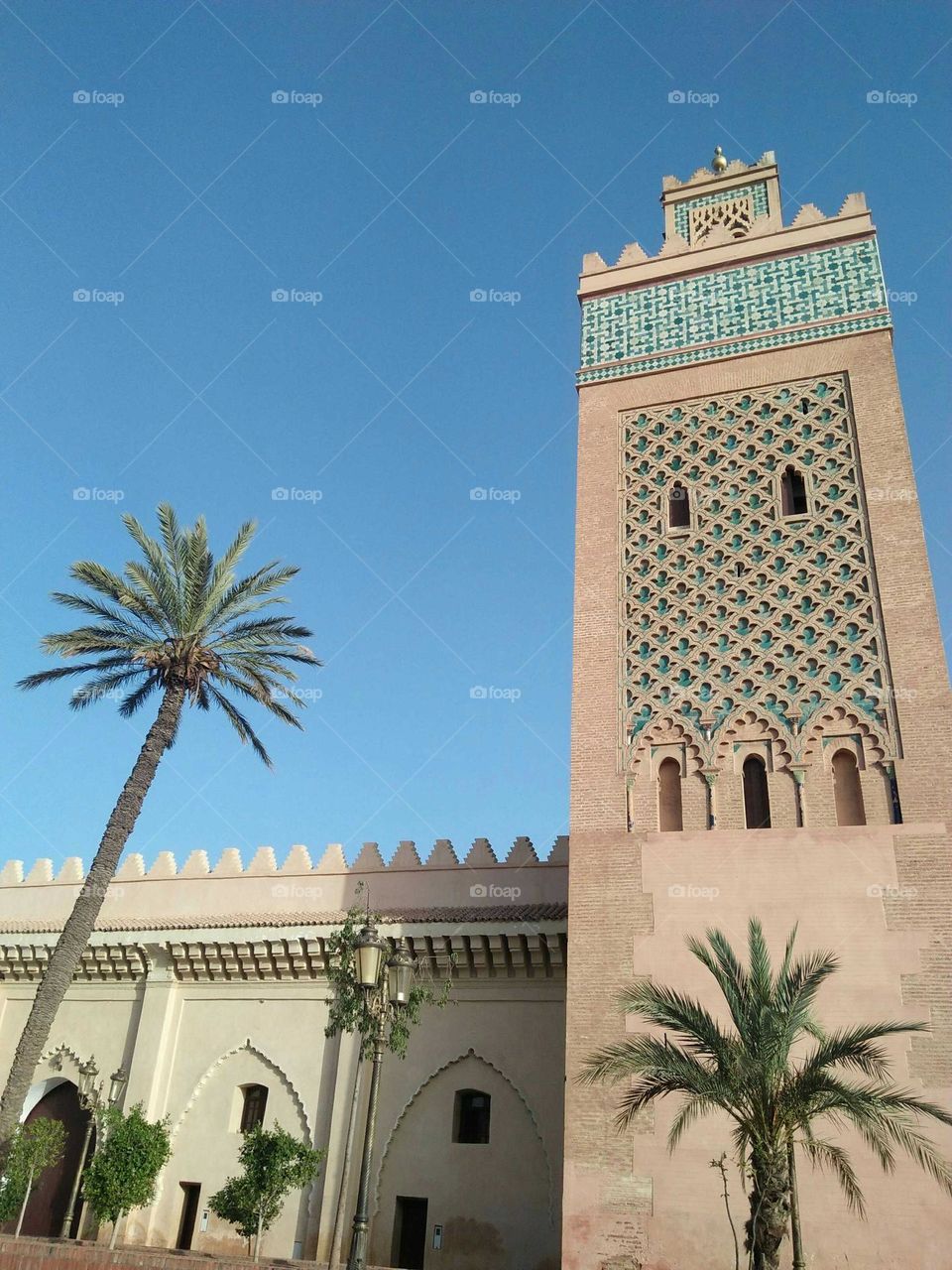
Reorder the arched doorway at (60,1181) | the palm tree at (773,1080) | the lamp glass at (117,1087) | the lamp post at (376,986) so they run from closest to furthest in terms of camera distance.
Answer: the lamp post at (376,986) → the palm tree at (773,1080) → the lamp glass at (117,1087) → the arched doorway at (60,1181)

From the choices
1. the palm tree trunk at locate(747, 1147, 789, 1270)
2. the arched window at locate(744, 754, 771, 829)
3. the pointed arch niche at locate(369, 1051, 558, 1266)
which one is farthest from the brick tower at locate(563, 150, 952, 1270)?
the pointed arch niche at locate(369, 1051, 558, 1266)

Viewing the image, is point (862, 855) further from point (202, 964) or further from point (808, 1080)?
point (202, 964)

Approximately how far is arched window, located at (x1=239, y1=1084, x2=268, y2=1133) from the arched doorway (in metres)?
2.03

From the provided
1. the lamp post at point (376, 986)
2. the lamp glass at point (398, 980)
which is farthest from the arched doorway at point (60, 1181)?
the lamp glass at point (398, 980)

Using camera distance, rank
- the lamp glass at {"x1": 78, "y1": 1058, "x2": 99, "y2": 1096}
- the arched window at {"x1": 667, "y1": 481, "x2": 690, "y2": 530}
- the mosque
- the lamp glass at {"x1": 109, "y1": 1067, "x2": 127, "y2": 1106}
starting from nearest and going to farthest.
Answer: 1. the mosque
2. the arched window at {"x1": 667, "y1": 481, "x2": 690, "y2": 530}
3. the lamp glass at {"x1": 109, "y1": 1067, "x2": 127, "y2": 1106}
4. the lamp glass at {"x1": 78, "y1": 1058, "x2": 99, "y2": 1096}

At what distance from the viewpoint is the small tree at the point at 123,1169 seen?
11.2 metres

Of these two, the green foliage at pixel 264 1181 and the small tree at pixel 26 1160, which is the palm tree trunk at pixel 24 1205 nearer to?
the small tree at pixel 26 1160

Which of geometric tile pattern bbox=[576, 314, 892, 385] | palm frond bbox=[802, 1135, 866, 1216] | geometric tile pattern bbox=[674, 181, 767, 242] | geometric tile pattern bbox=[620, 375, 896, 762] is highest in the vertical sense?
geometric tile pattern bbox=[674, 181, 767, 242]

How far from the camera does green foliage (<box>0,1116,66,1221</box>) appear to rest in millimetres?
11867

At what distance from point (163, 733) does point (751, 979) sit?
23.6ft

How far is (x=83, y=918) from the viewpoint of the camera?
11.8 m

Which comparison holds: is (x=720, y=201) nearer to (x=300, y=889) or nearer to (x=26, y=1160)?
(x=300, y=889)

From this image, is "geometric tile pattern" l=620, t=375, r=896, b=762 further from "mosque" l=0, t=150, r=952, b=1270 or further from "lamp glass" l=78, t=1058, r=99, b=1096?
"lamp glass" l=78, t=1058, r=99, b=1096

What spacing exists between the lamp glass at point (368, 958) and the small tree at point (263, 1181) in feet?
16.3
